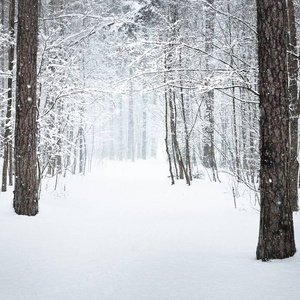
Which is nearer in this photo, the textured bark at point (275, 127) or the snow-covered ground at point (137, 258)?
the snow-covered ground at point (137, 258)

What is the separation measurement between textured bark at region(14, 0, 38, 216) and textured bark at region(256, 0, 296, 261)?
398 centimetres

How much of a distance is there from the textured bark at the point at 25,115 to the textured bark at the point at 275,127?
3975 millimetres

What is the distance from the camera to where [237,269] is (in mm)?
2797

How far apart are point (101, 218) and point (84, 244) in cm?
193

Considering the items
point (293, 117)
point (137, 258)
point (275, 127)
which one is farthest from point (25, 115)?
point (293, 117)

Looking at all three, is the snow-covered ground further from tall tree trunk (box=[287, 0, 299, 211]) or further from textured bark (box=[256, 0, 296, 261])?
tall tree trunk (box=[287, 0, 299, 211])

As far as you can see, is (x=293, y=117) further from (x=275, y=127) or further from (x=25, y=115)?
(x=25, y=115)

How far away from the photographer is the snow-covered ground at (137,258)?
237cm

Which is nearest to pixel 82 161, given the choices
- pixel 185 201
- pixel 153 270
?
pixel 185 201

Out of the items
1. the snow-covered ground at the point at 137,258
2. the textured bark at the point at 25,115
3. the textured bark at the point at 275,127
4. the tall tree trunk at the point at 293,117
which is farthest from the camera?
the tall tree trunk at the point at 293,117

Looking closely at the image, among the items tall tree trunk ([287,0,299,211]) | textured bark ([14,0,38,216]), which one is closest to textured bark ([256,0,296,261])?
tall tree trunk ([287,0,299,211])

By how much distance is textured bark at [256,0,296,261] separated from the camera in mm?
2875

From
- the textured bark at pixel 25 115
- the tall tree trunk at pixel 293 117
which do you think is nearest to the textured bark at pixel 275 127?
the tall tree trunk at pixel 293 117

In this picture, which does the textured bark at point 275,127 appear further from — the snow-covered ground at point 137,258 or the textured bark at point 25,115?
the textured bark at point 25,115
